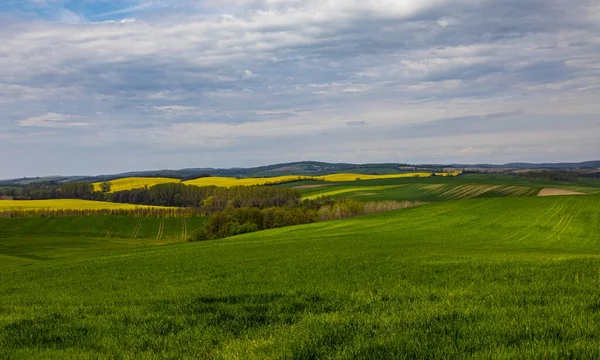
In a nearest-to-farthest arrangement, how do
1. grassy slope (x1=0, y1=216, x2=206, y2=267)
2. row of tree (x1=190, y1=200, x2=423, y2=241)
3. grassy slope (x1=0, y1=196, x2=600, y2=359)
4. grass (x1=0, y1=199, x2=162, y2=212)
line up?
grassy slope (x1=0, y1=196, x2=600, y2=359), row of tree (x1=190, y1=200, x2=423, y2=241), grassy slope (x1=0, y1=216, x2=206, y2=267), grass (x1=0, y1=199, x2=162, y2=212)

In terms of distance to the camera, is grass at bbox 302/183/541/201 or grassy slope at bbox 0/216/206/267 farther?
grass at bbox 302/183/541/201

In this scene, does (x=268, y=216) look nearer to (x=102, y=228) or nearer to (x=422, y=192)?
(x=102, y=228)

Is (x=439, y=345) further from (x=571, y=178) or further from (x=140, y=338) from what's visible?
(x=571, y=178)

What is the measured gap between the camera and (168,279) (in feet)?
65.5

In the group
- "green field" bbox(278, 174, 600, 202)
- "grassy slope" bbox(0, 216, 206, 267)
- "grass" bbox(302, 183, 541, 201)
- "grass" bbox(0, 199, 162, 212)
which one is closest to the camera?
"grassy slope" bbox(0, 216, 206, 267)

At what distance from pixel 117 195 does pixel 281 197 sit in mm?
84057

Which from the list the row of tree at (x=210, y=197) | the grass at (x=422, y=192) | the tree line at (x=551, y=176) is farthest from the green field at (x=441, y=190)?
the tree line at (x=551, y=176)

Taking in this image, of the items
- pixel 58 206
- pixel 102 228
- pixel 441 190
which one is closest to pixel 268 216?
pixel 102 228

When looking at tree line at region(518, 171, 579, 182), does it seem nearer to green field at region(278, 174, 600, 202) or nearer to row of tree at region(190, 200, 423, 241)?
green field at region(278, 174, 600, 202)

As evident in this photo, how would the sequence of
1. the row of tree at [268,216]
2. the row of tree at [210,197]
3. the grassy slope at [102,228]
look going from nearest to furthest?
the row of tree at [268,216] < the grassy slope at [102,228] < the row of tree at [210,197]

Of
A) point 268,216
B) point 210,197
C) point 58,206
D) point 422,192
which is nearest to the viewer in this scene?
point 268,216

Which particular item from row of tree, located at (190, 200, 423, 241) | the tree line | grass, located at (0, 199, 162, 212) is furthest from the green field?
grass, located at (0, 199, 162, 212)

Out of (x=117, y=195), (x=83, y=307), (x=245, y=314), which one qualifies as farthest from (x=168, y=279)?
(x=117, y=195)

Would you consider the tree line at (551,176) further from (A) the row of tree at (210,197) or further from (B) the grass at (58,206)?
(B) the grass at (58,206)
